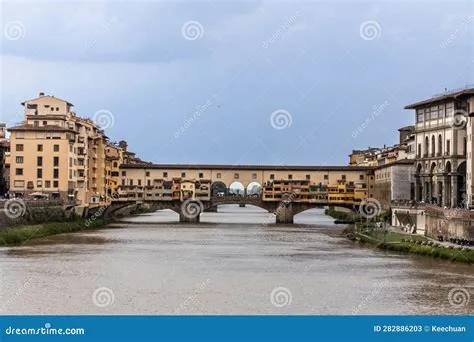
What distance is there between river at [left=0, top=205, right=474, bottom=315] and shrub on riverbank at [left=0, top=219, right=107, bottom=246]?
2.69ft

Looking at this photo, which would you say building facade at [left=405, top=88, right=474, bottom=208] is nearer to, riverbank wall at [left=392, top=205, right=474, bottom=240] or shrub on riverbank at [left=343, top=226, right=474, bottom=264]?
riverbank wall at [left=392, top=205, right=474, bottom=240]

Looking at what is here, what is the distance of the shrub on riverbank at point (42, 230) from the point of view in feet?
153

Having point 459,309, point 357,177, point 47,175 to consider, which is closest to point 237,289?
point 459,309

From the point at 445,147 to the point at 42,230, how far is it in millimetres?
24040

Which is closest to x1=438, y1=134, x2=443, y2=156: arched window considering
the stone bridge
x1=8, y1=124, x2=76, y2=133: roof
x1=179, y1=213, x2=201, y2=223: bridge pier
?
the stone bridge

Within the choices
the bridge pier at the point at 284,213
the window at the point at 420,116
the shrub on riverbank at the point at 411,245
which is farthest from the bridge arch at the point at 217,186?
the shrub on riverbank at the point at 411,245

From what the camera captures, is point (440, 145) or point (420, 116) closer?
point (440, 145)

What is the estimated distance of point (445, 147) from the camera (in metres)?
61.1

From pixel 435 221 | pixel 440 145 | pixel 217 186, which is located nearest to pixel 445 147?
pixel 440 145

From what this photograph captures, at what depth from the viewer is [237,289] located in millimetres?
30031

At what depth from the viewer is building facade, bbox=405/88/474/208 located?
57812 mm

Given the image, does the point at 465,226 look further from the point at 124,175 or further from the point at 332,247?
the point at 124,175

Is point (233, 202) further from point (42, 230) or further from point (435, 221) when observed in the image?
point (435, 221)
